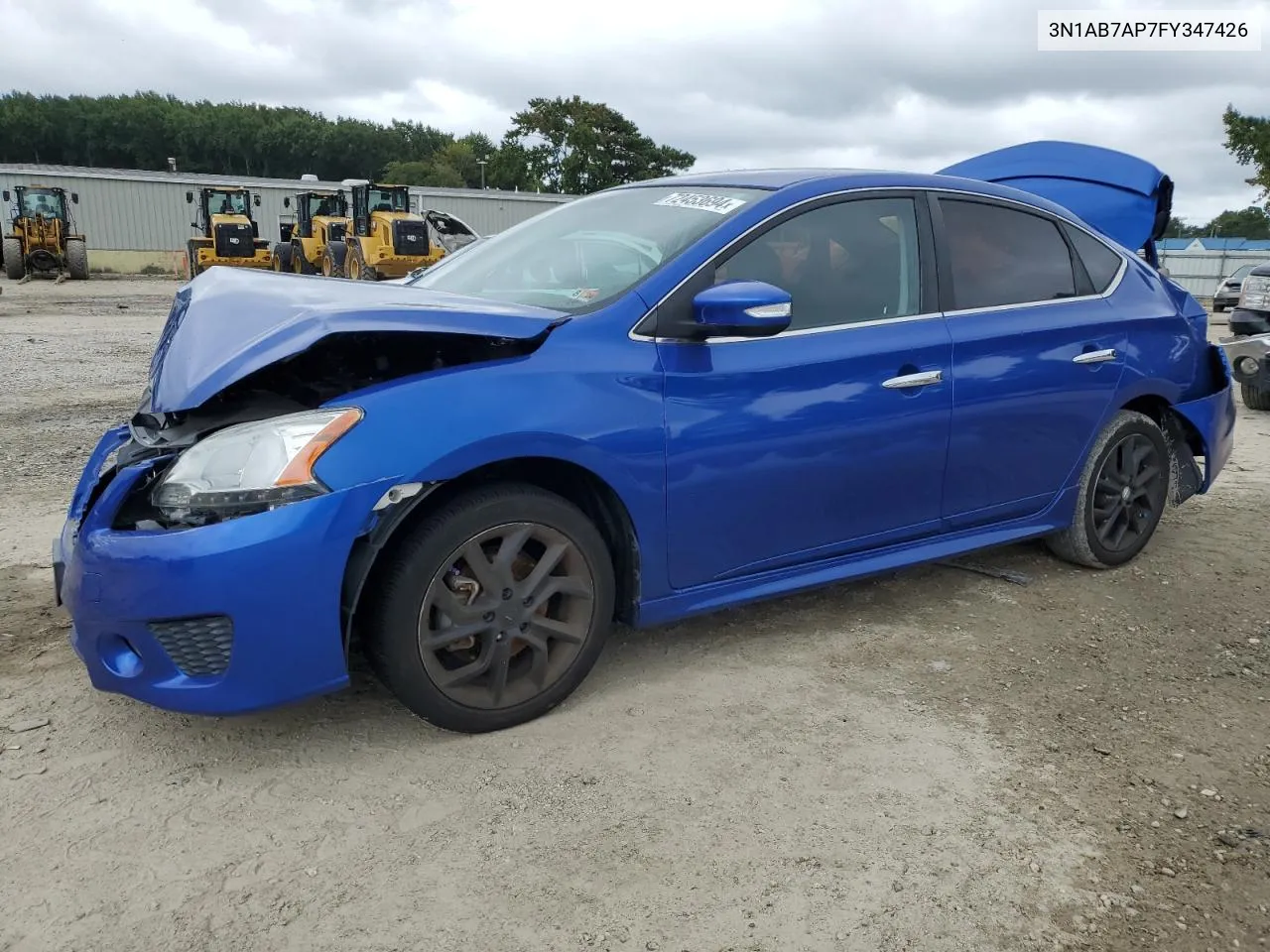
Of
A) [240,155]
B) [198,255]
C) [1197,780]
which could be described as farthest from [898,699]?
[240,155]

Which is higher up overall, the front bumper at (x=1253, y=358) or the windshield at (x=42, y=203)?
the windshield at (x=42, y=203)

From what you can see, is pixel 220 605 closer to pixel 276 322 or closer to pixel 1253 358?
pixel 276 322

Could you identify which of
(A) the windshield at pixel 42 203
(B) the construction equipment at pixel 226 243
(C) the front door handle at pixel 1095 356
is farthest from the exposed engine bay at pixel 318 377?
(A) the windshield at pixel 42 203

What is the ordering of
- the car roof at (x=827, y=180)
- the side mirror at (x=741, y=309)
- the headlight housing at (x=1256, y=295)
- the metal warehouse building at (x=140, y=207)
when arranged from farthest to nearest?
the metal warehouse building at (x=140, y=207) < the headlight housing at (x=1256, y=295) < the car roof at (x=827, y=180) < the side mirror at (x=741, y=309)

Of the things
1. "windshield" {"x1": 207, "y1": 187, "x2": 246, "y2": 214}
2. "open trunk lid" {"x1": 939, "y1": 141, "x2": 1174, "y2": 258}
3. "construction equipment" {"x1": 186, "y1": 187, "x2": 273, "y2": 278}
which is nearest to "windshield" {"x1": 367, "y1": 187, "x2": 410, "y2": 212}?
"construction equipment" {"x1": 186, "y1": 187, "x2": 273, "y2": 278}

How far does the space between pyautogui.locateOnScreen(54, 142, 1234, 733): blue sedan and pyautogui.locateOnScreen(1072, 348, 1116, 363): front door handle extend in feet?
0.05

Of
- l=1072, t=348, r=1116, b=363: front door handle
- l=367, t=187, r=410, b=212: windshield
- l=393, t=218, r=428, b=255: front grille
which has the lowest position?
l=1072, t=348, r=1116, b=363: front door handle

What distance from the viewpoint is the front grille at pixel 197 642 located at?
237 centimetres

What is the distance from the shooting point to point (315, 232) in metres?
24.8

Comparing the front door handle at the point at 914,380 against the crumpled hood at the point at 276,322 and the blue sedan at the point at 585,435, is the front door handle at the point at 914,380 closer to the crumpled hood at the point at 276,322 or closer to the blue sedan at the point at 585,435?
the blue sedan at the point at 585,435

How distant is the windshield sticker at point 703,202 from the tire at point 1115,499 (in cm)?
189

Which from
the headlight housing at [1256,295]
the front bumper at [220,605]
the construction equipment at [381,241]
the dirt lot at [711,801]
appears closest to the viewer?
the dirt lot at [711,801]

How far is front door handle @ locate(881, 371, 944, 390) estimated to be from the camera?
10.8ft

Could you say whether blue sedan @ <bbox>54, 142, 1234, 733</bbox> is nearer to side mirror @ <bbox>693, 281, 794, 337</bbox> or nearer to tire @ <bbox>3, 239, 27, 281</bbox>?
side mirror @ <bbox>693, 281, 794, 337</bbox>
